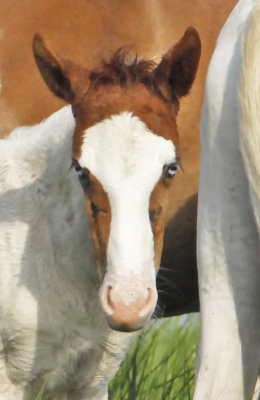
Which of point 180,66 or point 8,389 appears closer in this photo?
point 180,66

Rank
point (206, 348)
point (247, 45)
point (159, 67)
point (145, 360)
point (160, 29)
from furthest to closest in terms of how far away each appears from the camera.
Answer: point (145, 360)
point (160, 29)
point (159, 67)
point (206, 348)
point (247, 45)

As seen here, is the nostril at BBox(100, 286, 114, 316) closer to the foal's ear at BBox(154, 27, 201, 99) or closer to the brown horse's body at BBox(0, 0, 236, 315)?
the foal's ear at BBox(154, 27, 201, 99)

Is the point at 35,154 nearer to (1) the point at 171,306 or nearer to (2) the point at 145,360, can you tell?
(1) the point at 171,306

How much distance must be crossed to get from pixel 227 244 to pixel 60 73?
1.12 m

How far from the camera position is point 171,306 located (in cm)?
545

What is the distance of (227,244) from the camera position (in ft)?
11.4

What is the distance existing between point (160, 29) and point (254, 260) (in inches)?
79.6

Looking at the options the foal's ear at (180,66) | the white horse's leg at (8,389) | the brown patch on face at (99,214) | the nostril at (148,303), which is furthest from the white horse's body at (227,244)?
the white horse's leg at (8,389)

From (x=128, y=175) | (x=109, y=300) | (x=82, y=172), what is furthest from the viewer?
(x=82, y=172)

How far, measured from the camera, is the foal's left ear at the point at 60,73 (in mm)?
4066

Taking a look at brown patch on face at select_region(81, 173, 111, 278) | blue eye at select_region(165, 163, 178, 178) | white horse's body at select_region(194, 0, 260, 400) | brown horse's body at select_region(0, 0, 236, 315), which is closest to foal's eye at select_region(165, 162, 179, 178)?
blue eye at select_region(165, 163, 178, 178)

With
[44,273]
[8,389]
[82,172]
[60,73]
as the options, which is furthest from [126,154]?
[8,389]

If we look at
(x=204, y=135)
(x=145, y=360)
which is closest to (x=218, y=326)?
(x=204, y=135)

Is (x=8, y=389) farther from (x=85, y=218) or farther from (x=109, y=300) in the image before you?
(x=109, y=300)
